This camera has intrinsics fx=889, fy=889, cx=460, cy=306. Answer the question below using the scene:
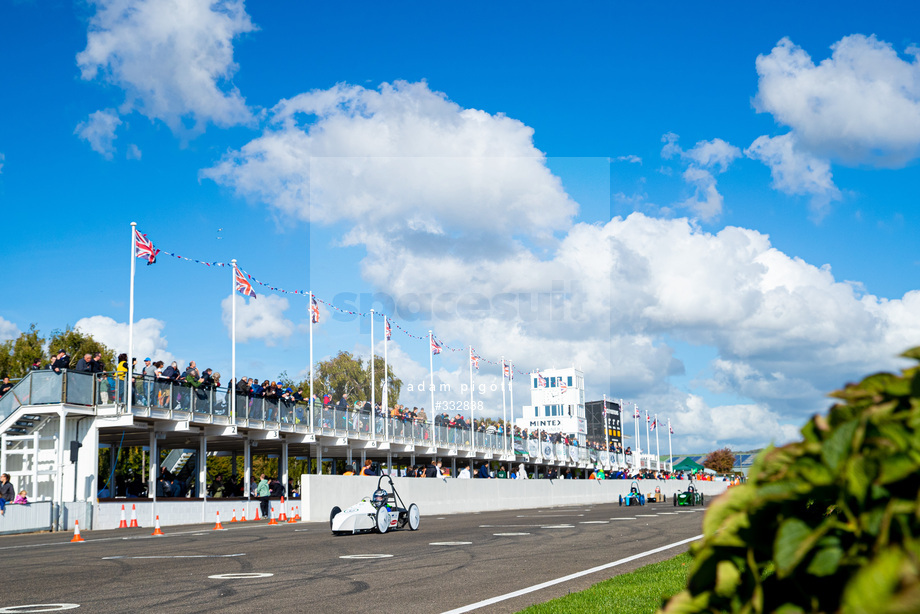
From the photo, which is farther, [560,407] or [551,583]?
[560,407]

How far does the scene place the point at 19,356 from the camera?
53.2 meters

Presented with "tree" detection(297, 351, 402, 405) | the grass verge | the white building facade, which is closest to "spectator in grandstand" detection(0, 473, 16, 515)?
the grass verge

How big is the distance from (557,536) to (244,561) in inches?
305

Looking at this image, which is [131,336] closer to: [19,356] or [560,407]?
[19,356]

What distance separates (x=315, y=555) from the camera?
15.2 metres

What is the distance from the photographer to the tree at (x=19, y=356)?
2074 inches

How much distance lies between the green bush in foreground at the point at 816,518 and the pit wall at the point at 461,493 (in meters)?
30.0

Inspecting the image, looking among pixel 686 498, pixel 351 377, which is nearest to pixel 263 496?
pixel 686 498

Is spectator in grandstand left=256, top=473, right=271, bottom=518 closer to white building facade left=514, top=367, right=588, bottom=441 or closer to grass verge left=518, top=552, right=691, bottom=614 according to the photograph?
grass verge left=518, top=552, right=691, bottom=614

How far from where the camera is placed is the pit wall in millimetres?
31953

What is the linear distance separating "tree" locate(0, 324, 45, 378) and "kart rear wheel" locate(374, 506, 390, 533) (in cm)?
3895

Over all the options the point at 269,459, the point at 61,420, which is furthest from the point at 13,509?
the point at 269,459

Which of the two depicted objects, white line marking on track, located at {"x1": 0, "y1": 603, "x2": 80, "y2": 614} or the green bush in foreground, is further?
white line marking on track, located at {"x1": 0, "y1": 603, "x2": 80, "y2": 614}

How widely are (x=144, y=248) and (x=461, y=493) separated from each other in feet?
58.2
